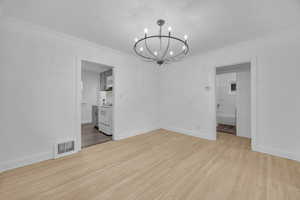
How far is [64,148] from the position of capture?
2471mm

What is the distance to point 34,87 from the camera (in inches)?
86.7

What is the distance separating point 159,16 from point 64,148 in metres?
3.13

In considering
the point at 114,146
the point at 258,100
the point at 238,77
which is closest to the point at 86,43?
the point at 114,146

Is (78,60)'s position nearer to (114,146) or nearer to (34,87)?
(34,87)

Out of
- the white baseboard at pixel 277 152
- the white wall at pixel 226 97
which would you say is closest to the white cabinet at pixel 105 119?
the white baseboard at pixel 277 152

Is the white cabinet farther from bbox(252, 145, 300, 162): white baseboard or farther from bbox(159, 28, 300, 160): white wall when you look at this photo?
bbox(252, 145, 300, 162): white baseboard

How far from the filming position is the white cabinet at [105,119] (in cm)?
388

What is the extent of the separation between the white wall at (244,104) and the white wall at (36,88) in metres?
4.17

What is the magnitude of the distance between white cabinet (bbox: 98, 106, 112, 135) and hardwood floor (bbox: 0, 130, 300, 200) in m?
1.20

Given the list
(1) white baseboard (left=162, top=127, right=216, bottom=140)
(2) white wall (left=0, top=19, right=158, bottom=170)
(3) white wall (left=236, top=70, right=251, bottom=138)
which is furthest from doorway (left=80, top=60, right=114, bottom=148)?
(3) white wall (left=236, top=70, right=251, bottom=138)

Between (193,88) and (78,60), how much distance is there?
3303mm

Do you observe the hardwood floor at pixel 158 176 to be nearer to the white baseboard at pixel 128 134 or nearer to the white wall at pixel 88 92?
the white baseboard at pixel 128 134

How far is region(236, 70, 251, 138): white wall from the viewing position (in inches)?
141

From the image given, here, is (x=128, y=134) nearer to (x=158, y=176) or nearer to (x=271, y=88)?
(x=158, y=176)
